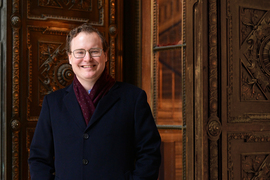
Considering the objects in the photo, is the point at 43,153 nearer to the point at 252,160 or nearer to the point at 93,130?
the point at 93,130

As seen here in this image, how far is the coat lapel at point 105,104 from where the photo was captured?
5.22ft

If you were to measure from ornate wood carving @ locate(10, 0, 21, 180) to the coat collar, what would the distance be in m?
1.36

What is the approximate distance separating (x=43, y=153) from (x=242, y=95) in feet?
5.35

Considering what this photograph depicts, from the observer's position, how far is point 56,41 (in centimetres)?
310

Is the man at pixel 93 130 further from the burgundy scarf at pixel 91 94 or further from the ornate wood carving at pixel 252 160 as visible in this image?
the ornate wood carving at pixel 252 160

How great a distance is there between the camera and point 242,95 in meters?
2.60

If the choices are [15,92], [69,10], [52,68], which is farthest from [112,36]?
[15,92]

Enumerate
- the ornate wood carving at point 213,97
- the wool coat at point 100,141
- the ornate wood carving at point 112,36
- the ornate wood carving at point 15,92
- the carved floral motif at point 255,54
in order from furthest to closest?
the ornate wood carving at point 112,36
the ornate wood carving at point 15,92
the carved floral motif at point 255,54
the ornate wood carving at point 213,97
the wool coat at point 100,141

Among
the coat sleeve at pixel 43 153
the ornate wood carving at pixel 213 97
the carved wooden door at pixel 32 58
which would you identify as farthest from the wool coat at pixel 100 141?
the carved wooden door at pixel 32 58

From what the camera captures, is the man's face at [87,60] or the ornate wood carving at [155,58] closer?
the man's face at [87,60]

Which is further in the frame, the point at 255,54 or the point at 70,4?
the point at 70,4

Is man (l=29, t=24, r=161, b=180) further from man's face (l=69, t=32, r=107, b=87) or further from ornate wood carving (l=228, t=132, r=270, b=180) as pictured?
ornate wood carving (l=228, t=132, r=270, b=180)

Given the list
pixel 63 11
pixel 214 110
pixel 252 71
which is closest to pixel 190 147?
pixel 214 110

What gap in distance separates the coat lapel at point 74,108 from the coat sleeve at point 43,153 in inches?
4.8
